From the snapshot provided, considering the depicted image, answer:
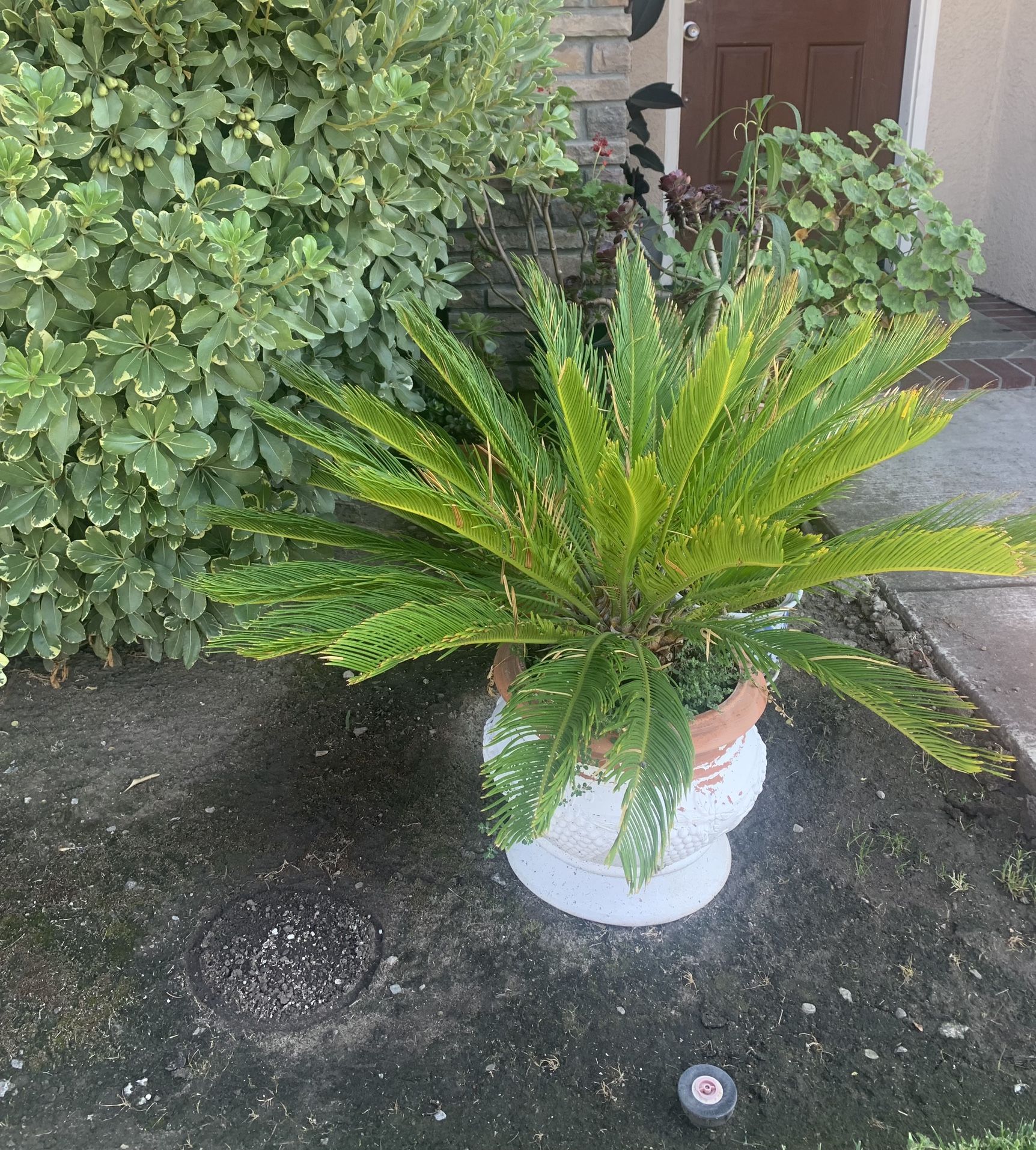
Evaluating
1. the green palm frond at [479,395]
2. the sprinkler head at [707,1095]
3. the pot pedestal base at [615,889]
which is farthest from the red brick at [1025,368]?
the sprinkler head at [707,1095]

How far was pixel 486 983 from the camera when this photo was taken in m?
1.80

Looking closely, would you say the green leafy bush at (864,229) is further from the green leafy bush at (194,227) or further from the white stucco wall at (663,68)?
the green leafy bush at (194,227)

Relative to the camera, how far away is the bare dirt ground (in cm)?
157

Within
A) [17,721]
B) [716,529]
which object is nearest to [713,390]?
[716,529]

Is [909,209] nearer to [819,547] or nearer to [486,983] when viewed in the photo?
[819,547]

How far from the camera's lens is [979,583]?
292 cm

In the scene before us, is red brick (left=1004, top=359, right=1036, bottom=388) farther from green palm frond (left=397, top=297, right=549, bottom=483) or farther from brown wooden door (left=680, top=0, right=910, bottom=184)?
green palm frond (left=397, top=297, right=549, bottom=483)

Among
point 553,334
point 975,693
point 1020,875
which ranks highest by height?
point 553,334

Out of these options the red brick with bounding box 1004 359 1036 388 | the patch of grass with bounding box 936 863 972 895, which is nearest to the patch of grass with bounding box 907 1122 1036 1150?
the patch of grass with bounding box 936 863 972 895

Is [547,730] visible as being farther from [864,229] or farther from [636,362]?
[864,229]

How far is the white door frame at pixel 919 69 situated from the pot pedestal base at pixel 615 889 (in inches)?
172

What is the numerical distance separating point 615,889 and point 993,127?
5.22 m

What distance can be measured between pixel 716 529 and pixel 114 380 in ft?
4.18

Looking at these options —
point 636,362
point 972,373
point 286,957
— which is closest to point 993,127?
point 972,373
